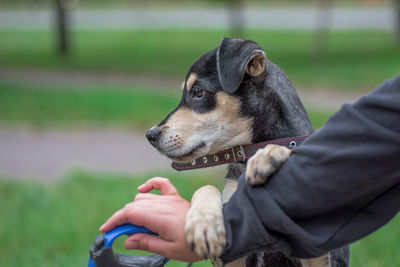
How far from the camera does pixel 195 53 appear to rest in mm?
17094

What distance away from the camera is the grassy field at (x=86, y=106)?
359 inches

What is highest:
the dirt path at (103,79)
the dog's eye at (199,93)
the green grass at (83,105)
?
the dog's eye at (199,93)

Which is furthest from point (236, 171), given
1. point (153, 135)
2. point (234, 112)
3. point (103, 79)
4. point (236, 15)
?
point (236, 15)

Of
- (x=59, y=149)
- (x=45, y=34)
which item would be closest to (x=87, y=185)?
(x=59, y=149)

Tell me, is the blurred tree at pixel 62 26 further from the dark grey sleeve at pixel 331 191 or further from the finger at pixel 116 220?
the dark grey sleeve at pixel 331 191

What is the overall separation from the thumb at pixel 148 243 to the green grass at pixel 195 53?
9.89 meters

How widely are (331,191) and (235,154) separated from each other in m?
0.96

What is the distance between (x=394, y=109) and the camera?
190 centimetres

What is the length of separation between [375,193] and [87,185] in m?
4.57

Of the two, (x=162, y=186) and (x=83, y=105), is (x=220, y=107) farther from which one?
(x=83, y=105)

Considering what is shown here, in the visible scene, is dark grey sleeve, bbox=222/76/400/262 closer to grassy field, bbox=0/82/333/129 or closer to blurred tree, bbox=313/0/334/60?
grassy field, bbox=0/82/333/129

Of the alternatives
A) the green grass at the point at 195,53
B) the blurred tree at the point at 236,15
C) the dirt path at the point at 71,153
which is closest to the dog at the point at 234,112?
the dirt path at the point at 71,153

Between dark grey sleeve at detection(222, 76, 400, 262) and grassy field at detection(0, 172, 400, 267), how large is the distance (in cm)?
222

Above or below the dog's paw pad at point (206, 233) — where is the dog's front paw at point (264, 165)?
above
